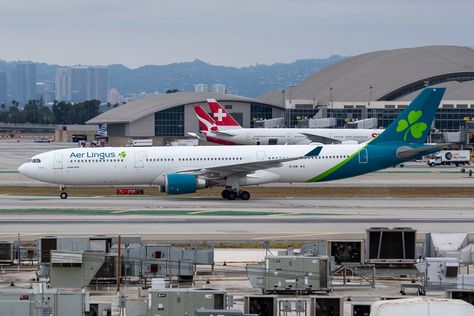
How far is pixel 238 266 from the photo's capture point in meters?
46.0

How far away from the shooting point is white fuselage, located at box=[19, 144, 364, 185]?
252 ft

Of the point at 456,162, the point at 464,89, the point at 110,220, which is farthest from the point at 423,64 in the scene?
the point at 110,220

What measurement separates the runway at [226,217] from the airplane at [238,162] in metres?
1.60

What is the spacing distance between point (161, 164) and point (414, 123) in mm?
18234

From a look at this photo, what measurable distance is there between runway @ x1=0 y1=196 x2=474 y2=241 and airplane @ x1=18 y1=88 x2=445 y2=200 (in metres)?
1.60

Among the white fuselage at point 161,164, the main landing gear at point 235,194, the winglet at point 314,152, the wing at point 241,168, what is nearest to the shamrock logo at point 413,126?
the white fuselage at point 161,164

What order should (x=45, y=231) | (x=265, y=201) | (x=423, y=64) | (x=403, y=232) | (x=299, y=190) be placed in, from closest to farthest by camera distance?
(x=403, y=232)
(x=45, y=231)
(x=265, y=201)
(x=299, y=190)
(x=423, y=64)

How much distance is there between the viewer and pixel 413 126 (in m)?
78.9

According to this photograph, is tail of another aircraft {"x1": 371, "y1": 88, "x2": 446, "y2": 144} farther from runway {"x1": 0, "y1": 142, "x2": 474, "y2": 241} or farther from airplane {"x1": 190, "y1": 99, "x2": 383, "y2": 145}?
airplane {"x1": 190, "y1": 99, "x2": 383, "y2": 145}

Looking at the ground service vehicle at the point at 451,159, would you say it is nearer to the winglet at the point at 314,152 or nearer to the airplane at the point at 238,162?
the airplane at the point at 238,162

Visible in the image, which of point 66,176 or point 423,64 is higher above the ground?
point 423,64

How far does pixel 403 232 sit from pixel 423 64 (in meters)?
156

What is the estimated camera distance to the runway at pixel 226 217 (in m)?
56.3

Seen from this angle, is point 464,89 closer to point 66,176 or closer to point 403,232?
point 66,176
